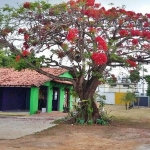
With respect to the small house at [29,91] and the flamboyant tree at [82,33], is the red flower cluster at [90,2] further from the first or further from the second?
the small house at [29,91]

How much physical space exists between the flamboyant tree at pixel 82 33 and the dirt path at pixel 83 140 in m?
3.01

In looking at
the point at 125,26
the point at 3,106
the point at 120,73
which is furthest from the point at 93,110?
the point at 3,106

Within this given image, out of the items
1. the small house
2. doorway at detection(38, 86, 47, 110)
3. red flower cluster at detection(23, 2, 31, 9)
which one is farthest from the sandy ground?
doorway at detection(38, 86, 47, 110)

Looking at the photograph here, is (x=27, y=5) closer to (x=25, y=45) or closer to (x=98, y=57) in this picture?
(x=25, y=45)

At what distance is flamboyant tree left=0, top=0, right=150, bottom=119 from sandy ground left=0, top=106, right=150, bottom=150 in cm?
300

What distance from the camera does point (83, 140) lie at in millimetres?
11547

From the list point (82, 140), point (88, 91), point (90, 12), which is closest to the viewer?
point (82, 140)

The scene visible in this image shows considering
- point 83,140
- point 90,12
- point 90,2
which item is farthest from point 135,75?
point 83,140

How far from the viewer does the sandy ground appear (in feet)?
32.7

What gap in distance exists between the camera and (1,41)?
15.2 meters

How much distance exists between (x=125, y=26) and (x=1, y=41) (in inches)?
238

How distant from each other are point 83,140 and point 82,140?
35 mm

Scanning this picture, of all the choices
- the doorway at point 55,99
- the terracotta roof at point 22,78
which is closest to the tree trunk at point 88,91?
the terracotta roof at point 22,78

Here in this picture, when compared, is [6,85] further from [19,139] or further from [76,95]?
[19,139]
